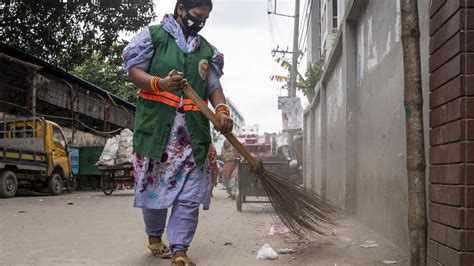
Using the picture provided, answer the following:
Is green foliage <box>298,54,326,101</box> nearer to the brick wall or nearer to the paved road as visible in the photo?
the paved road

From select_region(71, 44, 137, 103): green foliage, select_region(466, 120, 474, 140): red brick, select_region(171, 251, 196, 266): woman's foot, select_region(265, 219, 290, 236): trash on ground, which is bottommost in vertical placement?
select_region(265, 219, 290, 236): trash on ground

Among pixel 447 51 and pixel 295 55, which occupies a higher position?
pixel 295 55

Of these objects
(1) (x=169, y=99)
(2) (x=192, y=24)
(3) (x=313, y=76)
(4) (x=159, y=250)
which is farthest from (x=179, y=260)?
(3) (x=313, y=76)

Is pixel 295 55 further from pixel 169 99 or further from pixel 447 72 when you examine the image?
pixel 447 72

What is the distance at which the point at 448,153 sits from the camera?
7.53ft

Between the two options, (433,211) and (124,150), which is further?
(124,150)

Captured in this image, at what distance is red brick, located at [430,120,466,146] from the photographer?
2141mm

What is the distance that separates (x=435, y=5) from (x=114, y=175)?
1185 centimetres

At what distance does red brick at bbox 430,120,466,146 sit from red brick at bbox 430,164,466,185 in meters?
0.12

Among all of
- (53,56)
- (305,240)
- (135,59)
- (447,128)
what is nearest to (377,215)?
(305,240)

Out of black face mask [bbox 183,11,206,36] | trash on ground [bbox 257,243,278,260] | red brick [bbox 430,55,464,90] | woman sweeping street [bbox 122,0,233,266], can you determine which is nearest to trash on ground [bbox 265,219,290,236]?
trash on ground [bbox 257,243,278,260]

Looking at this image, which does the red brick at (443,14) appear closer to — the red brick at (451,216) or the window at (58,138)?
the red brick at (451,216)

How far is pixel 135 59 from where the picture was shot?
10.8ft

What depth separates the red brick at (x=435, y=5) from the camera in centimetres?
241
